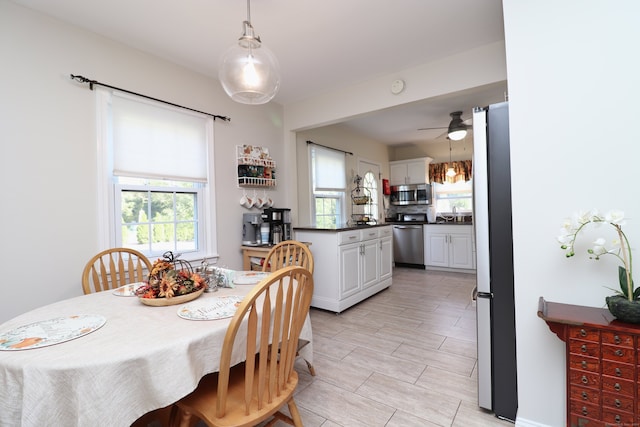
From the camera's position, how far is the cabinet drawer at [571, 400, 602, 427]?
1.16m

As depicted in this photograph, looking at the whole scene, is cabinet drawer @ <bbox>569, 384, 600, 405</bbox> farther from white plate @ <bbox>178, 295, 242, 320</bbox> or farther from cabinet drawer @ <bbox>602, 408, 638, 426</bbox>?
white plate @ <bbox>178, 295, 242, 320</bbox>

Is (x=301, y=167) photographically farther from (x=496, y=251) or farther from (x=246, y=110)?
(x=496, y=251)

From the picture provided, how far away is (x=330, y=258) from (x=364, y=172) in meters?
2.80

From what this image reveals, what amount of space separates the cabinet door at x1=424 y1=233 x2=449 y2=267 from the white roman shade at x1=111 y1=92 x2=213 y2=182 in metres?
4.39

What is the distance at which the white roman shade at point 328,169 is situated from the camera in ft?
14.5

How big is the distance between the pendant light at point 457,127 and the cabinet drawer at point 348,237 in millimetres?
2312

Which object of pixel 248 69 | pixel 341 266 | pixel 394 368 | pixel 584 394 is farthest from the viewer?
pixel 341 266

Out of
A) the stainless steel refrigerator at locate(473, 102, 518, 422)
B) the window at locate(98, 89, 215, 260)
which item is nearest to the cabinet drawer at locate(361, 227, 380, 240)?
the window at locate(98, 89, 215, 260)

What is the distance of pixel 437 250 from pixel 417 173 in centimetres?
178

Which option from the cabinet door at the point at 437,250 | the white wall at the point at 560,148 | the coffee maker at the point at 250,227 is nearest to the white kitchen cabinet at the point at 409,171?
the cabinet door at the point at 437,250

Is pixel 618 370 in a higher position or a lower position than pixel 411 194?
lower

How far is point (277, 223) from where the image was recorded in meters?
3.46

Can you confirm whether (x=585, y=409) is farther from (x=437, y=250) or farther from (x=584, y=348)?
(x=437, y=250)

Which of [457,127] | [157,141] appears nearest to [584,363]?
[157,141]
